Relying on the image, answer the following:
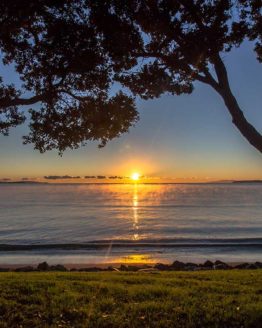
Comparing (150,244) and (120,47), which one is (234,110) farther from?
(150,244)

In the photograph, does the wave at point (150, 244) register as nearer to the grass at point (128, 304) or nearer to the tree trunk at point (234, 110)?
the grass at point (128, 304)

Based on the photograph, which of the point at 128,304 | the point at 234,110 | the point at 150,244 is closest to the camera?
the point at 128,304

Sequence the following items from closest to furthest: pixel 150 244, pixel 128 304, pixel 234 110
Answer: pixel 128 304 < pixel 234 110 < pixel 150 244

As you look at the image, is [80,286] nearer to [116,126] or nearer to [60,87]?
[116,126]

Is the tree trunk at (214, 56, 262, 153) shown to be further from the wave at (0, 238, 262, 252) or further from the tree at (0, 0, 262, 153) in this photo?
the wave at (0, 238, 262, 252)

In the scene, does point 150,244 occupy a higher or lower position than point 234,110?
lower

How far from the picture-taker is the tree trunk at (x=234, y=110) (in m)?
9.56

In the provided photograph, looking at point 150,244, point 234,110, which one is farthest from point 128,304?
point 150,244

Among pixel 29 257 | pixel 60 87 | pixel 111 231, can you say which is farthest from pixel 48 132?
pixel 111 231

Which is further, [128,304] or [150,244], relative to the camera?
[150,244]

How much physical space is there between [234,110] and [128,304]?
4639 millimetres

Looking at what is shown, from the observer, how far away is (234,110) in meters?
9.77

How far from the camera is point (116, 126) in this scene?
12.1 meters

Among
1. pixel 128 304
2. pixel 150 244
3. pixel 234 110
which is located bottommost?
pixel 150 244
